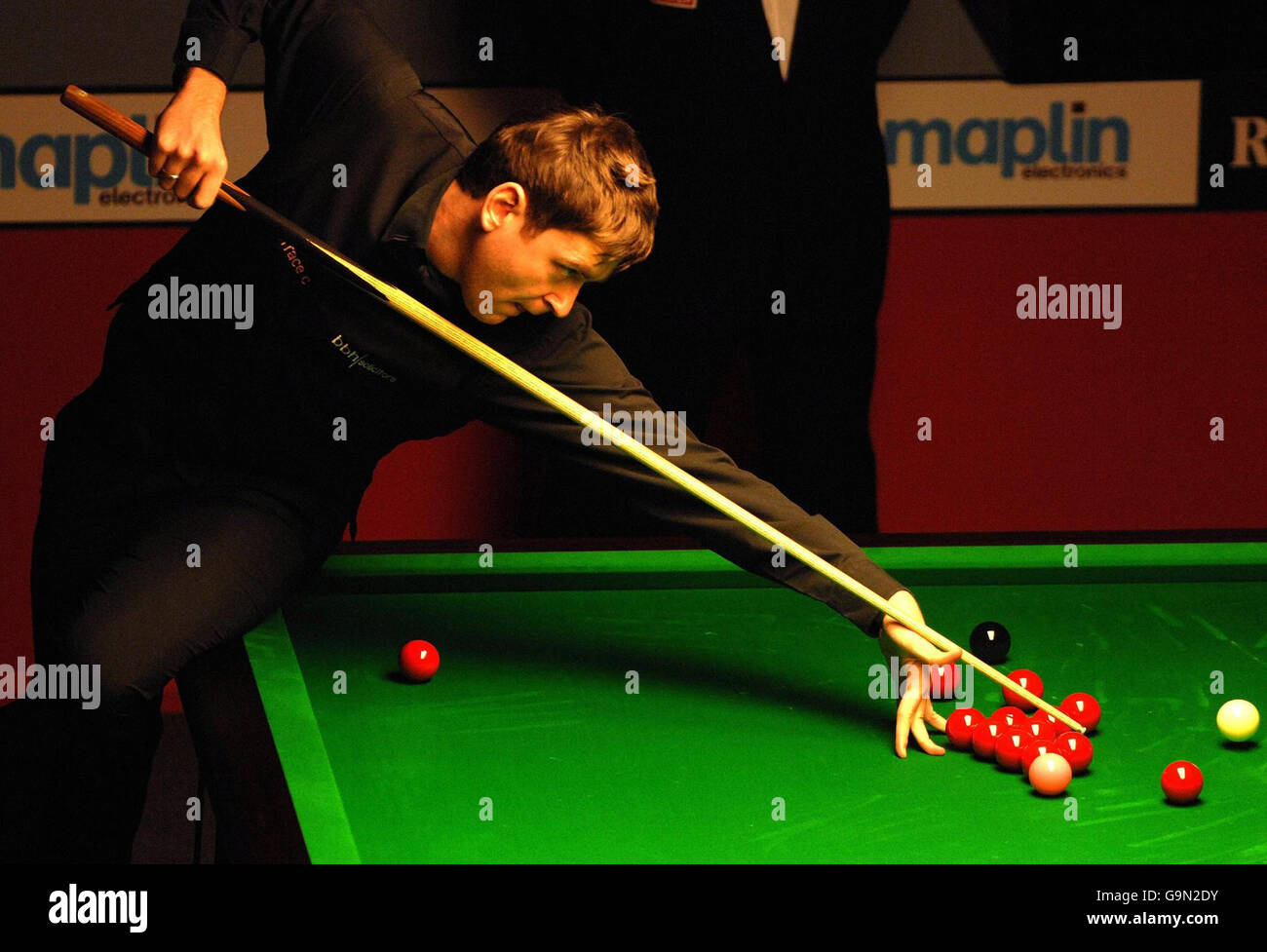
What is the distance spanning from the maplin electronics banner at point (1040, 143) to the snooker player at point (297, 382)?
1.74 metres

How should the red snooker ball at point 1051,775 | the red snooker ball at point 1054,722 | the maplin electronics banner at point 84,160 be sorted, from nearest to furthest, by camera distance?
the red snooker ball at point 1051,775 → the red snooker ball at point 1054,722 → the maplin electronics banner at point 84,160

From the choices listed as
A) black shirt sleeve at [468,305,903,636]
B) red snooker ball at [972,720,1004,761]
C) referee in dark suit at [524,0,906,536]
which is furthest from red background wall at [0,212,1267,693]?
red snooker ball at [972,720,1004,761]

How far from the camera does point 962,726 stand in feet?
5.95

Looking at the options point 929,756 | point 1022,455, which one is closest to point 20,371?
point 1022,455

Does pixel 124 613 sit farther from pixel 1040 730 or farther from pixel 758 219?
pixel 758 219

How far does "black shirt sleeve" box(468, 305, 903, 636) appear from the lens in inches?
83.0

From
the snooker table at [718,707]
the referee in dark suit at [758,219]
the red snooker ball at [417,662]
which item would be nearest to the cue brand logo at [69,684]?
the snooker table at [718,707]

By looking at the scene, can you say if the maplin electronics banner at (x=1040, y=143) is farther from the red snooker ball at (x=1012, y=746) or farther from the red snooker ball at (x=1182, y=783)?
the red snooker ball at (x=1182, y=783)

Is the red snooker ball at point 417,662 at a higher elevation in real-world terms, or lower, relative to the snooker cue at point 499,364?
lower

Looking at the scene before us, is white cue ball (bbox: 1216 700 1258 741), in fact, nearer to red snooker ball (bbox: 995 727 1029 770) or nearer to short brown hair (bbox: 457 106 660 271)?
red snooker ball (bbox: 995 727 1029 770)

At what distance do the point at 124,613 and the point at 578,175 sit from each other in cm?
82

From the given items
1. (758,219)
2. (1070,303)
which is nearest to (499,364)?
(758,219)

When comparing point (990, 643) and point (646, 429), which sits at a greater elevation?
point (646, 429)

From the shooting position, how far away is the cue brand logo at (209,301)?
2.24 metres
